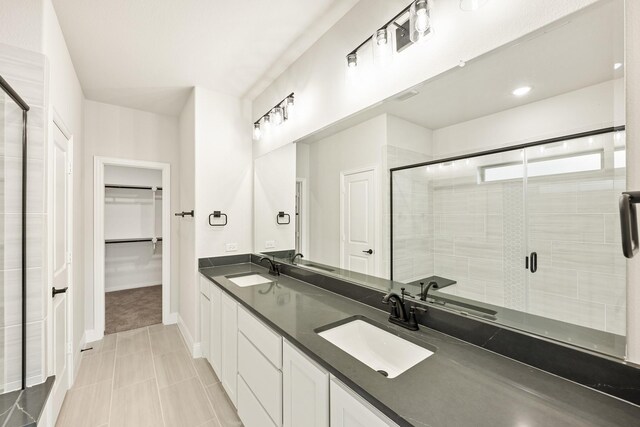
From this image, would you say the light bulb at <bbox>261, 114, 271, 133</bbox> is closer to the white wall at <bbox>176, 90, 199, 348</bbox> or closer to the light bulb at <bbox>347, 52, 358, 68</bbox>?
the white wall at <bbox>176, 90, 199, 348</bbox>

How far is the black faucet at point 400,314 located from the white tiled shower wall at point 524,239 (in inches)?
7.6

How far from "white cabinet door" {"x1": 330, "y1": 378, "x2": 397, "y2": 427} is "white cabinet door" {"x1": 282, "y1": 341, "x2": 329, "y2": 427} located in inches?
1.7

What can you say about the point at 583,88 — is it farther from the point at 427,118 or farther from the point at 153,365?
the point at 153,365

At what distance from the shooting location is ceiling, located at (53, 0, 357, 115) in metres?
1.70

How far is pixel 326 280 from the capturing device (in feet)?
6.27

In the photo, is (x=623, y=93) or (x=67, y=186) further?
(x=67, y=186)

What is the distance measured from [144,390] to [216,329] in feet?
2.44

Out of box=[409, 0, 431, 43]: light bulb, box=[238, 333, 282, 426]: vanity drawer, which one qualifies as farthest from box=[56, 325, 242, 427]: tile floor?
box=[409, 0, 431, 43]: light bulb

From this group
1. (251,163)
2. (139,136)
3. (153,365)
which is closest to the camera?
(153,365)

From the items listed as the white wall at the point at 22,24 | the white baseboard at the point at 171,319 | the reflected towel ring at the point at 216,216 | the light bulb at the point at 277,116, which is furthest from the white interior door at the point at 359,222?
the white baseboard at the point at 171,319

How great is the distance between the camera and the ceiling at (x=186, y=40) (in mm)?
1703

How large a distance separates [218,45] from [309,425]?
249cm

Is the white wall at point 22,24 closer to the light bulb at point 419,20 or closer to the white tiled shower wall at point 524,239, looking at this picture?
the light bulb at point 419,20

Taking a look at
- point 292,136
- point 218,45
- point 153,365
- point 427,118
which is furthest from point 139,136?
point 427,118
